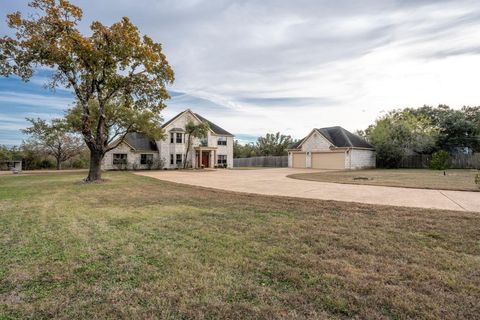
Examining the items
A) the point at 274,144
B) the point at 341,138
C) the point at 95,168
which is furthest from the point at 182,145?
the point at 274,144

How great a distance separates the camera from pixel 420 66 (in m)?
13.6

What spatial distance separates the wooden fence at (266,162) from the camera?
3771 centimetres

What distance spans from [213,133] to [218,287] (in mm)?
30486

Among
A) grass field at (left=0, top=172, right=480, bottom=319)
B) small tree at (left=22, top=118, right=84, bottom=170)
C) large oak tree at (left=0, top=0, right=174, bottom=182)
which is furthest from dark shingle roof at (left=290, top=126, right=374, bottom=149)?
small tree at (left=22, top=118, right=84, bottom=170)

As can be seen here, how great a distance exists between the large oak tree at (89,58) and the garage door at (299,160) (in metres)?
21.0

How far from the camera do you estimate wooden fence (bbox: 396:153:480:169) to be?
26.7 m

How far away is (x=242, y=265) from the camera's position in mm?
3309

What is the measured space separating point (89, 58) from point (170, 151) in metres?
18.2

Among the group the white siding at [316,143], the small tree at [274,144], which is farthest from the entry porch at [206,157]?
the small tree at [274,144]

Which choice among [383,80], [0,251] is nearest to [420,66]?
[383,80]

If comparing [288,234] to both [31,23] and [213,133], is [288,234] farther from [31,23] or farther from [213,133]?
[213,133]

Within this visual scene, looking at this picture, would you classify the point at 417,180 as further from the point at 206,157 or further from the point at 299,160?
the point at 206,157

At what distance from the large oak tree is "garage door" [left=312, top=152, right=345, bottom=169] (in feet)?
66.2

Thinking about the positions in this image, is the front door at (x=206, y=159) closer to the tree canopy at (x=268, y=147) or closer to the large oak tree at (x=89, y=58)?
the tree canopy at (x=268, y=147)
